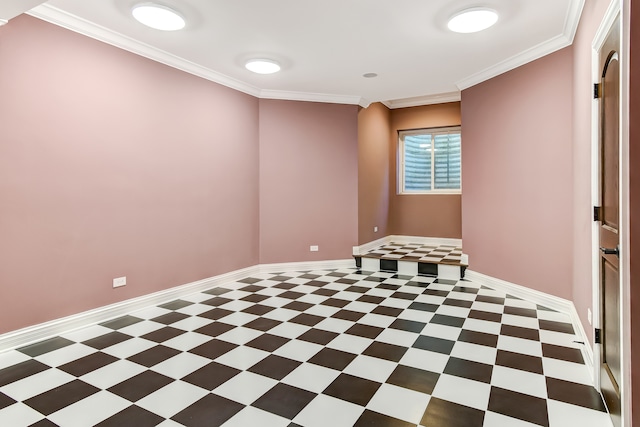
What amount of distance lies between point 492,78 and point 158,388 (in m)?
4.87

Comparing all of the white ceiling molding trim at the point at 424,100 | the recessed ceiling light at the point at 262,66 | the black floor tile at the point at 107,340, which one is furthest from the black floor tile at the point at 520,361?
the white ceiling molding trim at the point at 424,100

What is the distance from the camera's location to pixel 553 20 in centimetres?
339

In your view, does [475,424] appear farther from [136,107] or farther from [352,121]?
[352,121]

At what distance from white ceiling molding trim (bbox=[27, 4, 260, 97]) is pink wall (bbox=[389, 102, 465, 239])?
375 cm

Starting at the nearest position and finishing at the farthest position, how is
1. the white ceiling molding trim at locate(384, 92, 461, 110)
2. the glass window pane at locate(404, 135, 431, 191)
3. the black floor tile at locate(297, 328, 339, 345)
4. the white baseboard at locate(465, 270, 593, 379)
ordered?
the white baseboard at locate(465, 270, 593, 379) → the black floor tile at locate(297, 328, 339, 345) → the white ceiling molding trim at locate(384, 92, 461, 110) → the glass window pane at locate(404, 135, 431, 191)

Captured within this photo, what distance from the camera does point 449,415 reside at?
2.01 meters

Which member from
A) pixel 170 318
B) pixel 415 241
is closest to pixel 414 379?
pixel 170 318

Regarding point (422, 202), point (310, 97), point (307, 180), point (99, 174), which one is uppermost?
point (310, 97)

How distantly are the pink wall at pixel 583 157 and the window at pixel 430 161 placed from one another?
3.96 metres

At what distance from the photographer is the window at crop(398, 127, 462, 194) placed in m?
7.47

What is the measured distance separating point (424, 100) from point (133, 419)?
6.94 metres

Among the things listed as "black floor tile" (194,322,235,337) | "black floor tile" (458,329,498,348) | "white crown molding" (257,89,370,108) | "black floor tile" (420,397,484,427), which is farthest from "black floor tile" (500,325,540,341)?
"white crown molding" (257,89,370,108)

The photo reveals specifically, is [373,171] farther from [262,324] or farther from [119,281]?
[119,281]

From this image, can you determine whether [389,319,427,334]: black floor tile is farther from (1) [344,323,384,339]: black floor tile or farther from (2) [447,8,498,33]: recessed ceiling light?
(2) [447,8,498,33]: recessed ceiling light
